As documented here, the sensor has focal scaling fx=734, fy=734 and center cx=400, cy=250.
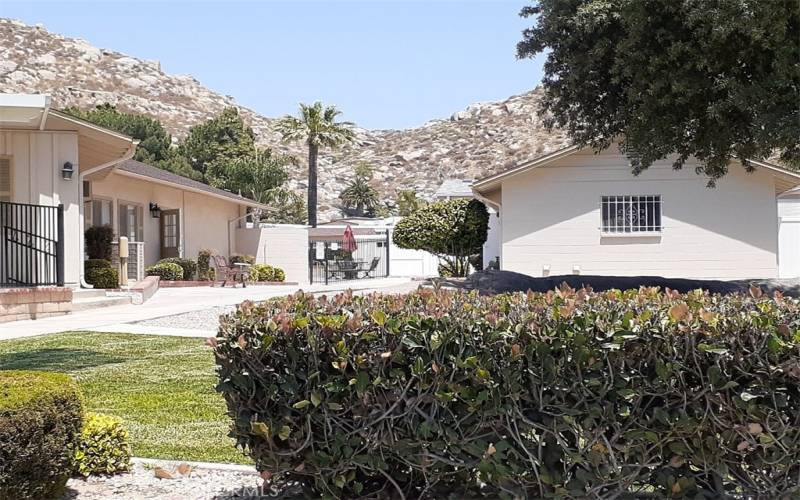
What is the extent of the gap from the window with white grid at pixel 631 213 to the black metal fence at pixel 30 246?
47.2 ft

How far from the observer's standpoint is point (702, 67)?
36.7ft

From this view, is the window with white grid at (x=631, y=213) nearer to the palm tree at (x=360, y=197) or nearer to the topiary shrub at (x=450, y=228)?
the topiary shrub at (x=450, y=228)

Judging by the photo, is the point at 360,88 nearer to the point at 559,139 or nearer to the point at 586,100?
the point at 586,100

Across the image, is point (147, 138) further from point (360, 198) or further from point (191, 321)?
point (191, 321)

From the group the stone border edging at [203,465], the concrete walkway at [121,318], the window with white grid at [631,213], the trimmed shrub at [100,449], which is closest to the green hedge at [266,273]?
the concrete walkway at [121,318]

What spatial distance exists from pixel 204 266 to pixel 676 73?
17.5 m

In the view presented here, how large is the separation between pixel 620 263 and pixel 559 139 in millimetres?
52444

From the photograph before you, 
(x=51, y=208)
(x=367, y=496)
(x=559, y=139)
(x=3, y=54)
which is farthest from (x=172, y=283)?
(x=3, y=54)

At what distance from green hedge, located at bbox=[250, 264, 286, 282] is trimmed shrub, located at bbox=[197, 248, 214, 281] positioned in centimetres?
182

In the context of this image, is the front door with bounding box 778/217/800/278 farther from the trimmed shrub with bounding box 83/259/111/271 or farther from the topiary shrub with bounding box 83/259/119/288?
the trimmed shrub with bounding box 83/259/111/271

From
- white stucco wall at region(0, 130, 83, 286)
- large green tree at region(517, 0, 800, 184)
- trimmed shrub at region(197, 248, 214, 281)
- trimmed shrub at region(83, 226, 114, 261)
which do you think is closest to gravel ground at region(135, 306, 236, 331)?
white stucco wall at region(0, 130, 83, 286)

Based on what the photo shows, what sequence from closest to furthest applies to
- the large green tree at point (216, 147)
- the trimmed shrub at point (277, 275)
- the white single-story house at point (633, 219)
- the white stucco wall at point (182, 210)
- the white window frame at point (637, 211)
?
the white stucco wall at point (182, 210) < the white single-story house at point (633, 219) < the white window frame at point (637, 211) < the trimmed shrub at point (277, 275) < the large green tree at point (216, 147)

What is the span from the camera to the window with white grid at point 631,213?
2125 centimetres

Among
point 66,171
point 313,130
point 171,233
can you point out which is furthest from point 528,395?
point 313,130
